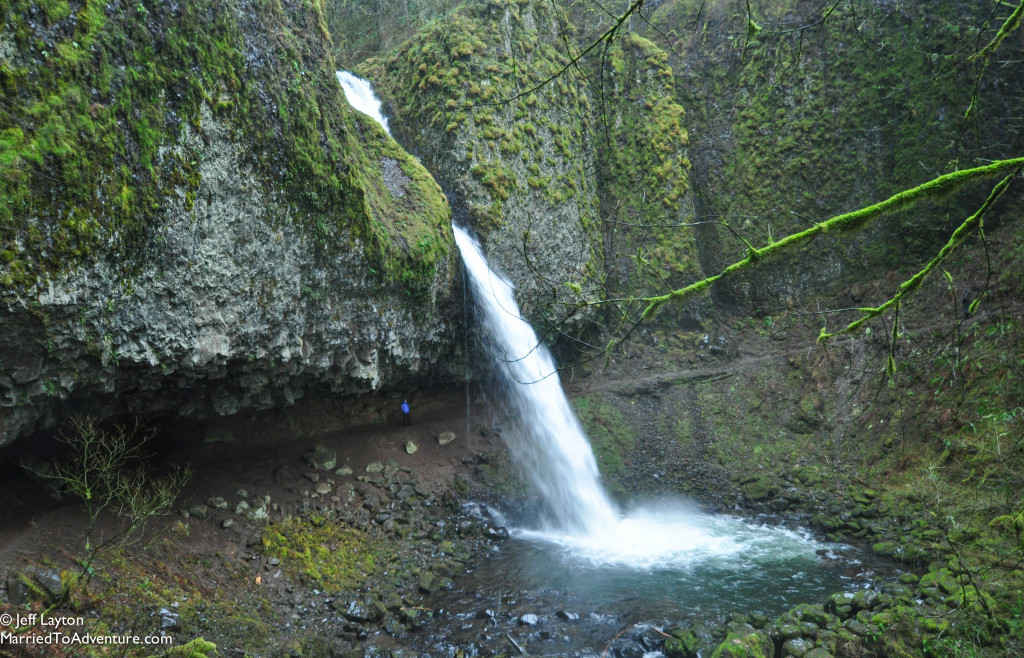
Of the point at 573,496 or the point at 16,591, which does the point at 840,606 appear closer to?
the point at 573,496

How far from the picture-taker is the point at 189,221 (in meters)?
6.59

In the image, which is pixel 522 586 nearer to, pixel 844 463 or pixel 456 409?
pixel 456 409

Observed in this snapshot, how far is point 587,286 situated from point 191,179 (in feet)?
31.6

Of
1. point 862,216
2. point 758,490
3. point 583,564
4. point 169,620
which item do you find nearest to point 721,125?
point 758,490

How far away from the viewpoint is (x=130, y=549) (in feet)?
23.2

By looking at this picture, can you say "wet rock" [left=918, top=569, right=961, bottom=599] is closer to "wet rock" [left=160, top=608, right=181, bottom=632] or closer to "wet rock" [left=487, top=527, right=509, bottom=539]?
"wet rock" [left=487, top=527, right=509, bottom=539]

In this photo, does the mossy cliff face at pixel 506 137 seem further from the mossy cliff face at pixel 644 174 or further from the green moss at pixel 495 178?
the mossy cliff face at pixel 644 174

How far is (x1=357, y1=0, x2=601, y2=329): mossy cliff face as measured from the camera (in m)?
13.2

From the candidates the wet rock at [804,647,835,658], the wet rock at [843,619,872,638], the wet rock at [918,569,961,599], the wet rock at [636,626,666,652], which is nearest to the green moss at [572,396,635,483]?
the wet rock at [636,626,666,652]

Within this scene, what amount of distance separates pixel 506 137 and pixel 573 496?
27.7ft

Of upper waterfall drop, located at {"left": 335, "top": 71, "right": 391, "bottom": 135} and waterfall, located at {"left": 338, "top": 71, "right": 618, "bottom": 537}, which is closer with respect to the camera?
waterfall, located at {"left": 338, "top": 71, "right": 618, "bottom": 537}

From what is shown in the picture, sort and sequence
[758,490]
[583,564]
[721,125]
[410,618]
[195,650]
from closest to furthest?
1. [195,650]
2. [410,618]
3. [583,564]
4. [758,490]
5. [721,125]

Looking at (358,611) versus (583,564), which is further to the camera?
(583,564)

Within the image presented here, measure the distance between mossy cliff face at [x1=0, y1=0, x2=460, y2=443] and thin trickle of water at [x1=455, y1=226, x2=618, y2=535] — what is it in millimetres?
1876
